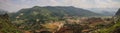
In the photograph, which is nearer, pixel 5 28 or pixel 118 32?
pixel 118 32

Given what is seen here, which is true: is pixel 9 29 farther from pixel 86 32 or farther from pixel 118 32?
pixel 118 32

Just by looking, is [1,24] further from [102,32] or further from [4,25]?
[102,32]

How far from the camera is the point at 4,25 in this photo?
19400cm

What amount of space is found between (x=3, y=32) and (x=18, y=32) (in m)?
19.1

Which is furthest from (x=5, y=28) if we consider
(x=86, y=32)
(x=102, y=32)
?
(x=102, y=32)

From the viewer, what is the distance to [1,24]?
624ft

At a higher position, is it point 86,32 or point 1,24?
point 1,24

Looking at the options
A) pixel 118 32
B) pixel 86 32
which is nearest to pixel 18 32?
pixel 86 32

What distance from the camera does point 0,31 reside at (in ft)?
582

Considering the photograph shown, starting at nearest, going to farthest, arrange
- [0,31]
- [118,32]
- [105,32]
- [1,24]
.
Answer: [118,32] → [105,32] → [0,31] → [1,24]

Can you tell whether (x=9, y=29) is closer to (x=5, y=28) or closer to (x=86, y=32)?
(x=5, y=28)

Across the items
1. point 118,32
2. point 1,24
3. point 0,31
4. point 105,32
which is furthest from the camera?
point 1,24

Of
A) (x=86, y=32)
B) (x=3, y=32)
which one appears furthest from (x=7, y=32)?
(x=86, y=32)

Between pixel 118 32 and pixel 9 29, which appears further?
pixel 9 29
